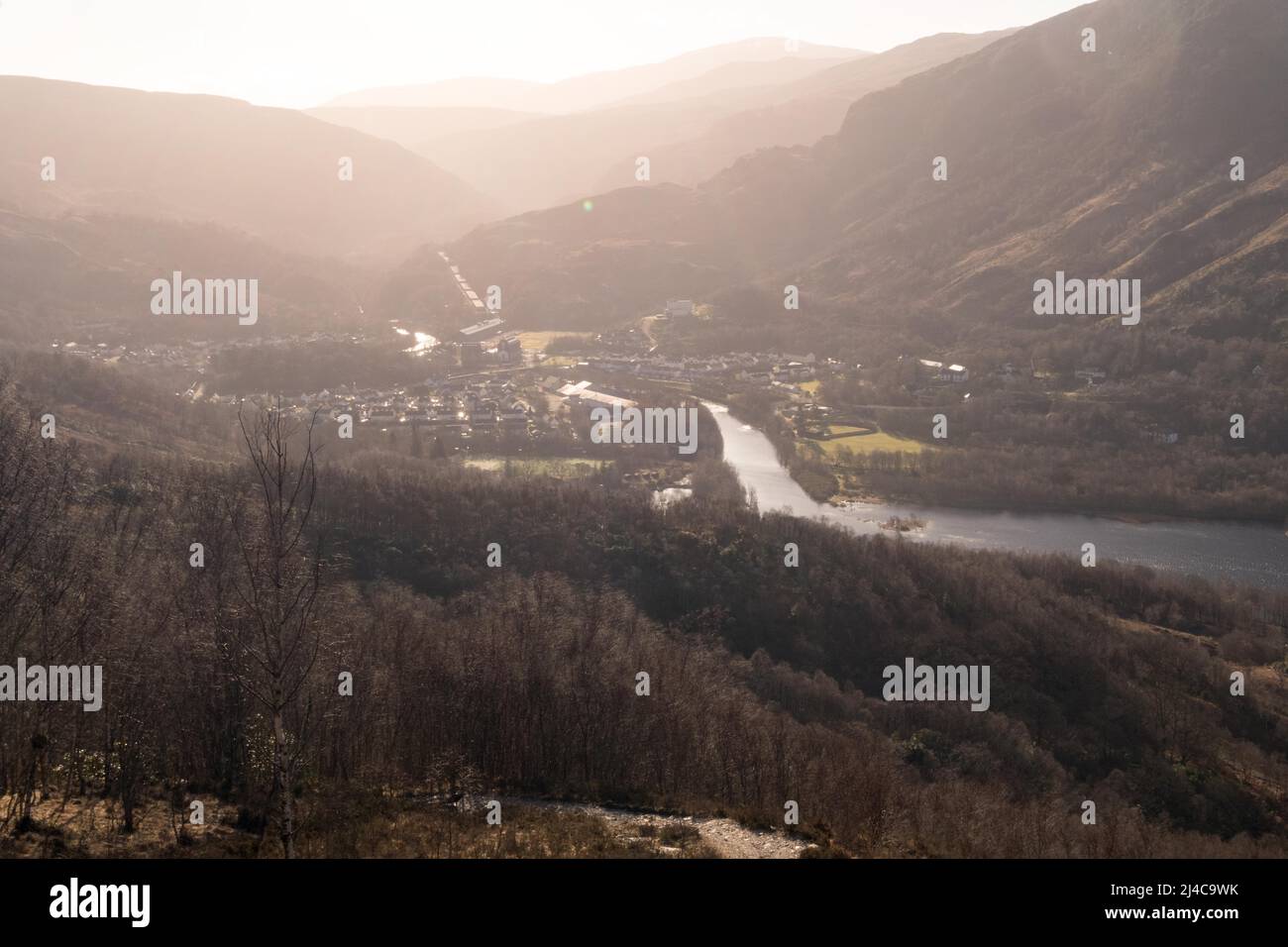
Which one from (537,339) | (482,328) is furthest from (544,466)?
(482,328)

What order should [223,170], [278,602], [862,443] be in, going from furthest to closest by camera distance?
[223,170]
[862,443]
[278,602]

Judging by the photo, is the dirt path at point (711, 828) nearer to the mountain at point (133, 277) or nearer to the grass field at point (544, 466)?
the grass field at point (544, 466)

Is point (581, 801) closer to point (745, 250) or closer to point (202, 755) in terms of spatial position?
point (202, 755)

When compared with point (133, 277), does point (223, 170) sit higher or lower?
higher

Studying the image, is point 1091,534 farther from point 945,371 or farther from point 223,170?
point 223,170

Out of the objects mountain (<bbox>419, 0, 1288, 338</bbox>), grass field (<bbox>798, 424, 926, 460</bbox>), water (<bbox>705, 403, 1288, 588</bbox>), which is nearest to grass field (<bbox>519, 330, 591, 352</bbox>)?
mountain (<bbox>419, 0, 1288, 338</bbox>)

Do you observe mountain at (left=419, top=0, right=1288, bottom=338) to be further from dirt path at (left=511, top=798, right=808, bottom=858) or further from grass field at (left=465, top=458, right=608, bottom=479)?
dirt path at (left=511, top=798, right=808, bottom=858)

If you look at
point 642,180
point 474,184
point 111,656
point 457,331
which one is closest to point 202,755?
point 111,656
